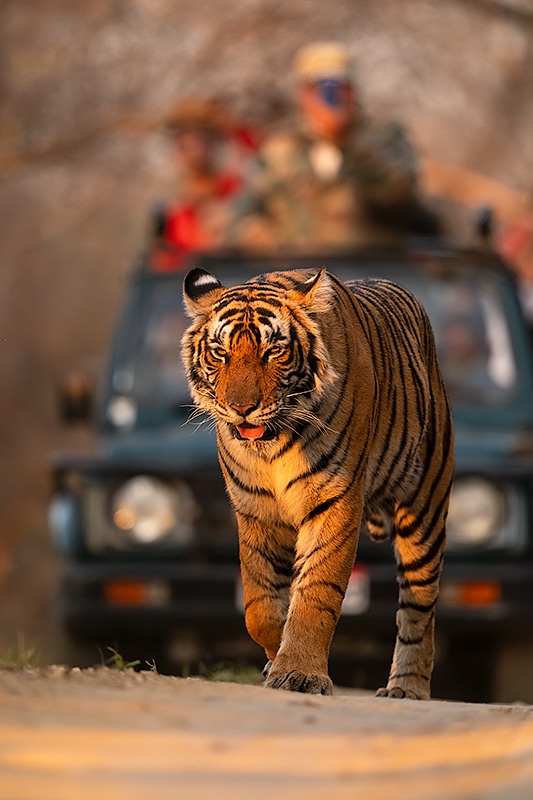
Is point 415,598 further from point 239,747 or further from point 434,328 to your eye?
point 434,328

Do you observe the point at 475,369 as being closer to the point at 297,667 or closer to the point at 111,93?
the point at 297,667

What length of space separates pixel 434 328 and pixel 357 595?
4.58 feet

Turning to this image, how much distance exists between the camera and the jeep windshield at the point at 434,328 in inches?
275

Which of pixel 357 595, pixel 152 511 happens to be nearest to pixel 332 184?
pixel 152 511

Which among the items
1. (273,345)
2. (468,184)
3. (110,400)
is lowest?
(273,345)

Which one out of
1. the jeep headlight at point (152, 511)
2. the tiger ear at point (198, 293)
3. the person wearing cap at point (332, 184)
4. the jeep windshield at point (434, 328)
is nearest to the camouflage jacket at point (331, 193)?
the person wearing cap at point (332, 184)

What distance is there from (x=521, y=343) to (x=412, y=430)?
2.59 metres

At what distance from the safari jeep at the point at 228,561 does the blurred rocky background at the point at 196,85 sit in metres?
8.87

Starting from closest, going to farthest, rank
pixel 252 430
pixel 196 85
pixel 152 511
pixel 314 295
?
pixel 252 430 → pixel 314 295 → pixel 152 511 → pixel 196 85

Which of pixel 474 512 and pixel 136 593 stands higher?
pixel 474 512

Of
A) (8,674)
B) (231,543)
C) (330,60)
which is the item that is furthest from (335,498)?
(330,60)

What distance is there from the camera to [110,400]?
717 centimetres

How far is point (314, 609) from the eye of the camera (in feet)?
13.3

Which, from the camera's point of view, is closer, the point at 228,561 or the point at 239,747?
the point at 239,747
